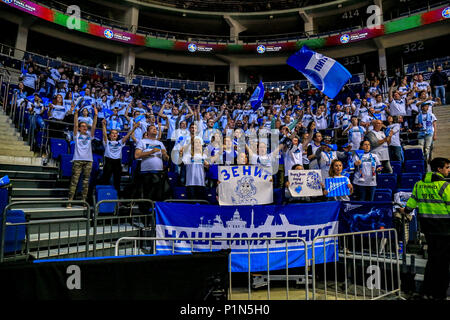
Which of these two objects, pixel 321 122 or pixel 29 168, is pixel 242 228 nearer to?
pixel 29 168

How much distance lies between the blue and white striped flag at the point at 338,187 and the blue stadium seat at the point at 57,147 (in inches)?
260

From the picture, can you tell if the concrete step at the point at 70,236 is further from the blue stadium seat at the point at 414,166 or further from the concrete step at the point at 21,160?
the blue stadium seat at the point at 414,166

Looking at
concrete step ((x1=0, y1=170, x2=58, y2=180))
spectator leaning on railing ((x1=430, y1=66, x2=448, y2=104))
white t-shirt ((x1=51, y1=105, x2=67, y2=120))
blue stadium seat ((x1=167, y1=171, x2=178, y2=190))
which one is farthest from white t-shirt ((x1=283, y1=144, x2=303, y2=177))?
spectator leaning on railing ((x1=430, y1=66, x2=448, y2=104))

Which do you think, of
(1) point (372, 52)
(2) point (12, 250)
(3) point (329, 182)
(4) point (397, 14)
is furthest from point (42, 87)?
(4) point (397, 14)

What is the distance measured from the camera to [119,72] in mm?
23578

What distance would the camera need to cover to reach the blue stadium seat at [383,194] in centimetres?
578

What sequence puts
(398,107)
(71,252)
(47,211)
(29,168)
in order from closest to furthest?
(71,252), (47,211), (29,168), (398,107)

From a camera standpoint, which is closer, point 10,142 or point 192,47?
point 10,142

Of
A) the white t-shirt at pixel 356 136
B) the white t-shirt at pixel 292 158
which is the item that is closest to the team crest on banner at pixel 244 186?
the white t-shirt at pixel 292 158

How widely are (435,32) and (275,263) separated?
2299cm

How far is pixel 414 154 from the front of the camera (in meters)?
7.92

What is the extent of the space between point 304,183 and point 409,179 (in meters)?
2.90

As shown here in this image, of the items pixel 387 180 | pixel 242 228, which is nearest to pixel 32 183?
pixel 242 228
